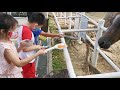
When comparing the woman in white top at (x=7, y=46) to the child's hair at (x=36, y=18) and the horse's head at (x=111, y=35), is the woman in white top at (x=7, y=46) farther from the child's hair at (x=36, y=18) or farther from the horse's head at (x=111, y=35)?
the horse's head at (x=111, y=35)

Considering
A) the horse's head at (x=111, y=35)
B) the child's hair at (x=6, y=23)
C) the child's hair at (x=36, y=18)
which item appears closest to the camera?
the child's hair at (x=6, y=23)

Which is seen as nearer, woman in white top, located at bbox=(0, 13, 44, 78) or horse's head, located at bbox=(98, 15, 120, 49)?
woman in white top, located at bbox=(0, 13, 44, 78)

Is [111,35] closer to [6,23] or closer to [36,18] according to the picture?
[36,18]

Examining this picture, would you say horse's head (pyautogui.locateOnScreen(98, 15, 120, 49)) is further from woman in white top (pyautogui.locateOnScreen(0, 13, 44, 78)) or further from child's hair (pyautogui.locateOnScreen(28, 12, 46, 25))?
woman in white top (pyautogui.locateOnScreen(0, 13, 44, 78))

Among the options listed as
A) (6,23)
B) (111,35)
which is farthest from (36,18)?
(111,35)

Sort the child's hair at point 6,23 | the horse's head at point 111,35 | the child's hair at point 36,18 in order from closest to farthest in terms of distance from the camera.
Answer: the child's hair at point 6,23 < the child's hair at point 36,18 < the horse's head at point 111,35

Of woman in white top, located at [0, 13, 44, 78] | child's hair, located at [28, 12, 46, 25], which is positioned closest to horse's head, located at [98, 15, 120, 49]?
child's hair, located at [28, 12, 46, 25]

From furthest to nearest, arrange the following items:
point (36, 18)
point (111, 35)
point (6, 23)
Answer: point (111, 35), point (36, 18), point (6, 23)

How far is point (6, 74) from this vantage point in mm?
1628

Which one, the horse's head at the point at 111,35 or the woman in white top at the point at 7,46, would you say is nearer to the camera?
the woman in white top at the point at 7,46

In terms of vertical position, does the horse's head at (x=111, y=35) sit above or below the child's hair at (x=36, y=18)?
below

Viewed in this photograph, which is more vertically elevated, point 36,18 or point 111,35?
point 36,18

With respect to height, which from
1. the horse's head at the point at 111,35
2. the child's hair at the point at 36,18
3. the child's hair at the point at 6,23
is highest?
the child's hair at the point at 6,23

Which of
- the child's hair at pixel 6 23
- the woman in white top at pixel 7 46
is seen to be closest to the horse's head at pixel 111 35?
the woman in white top at pixel 7 46
